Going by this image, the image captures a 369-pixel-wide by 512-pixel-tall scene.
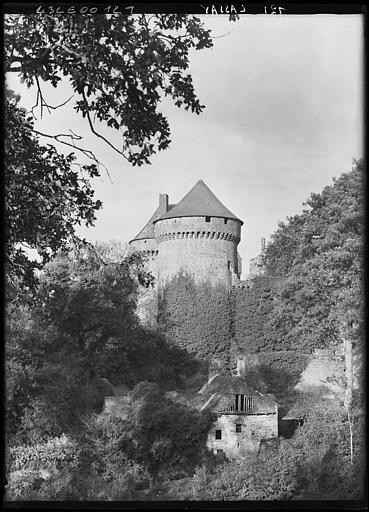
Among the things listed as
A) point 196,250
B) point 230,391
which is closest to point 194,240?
point 196,250

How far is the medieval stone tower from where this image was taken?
682 cm

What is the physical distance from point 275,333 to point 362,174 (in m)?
4.26

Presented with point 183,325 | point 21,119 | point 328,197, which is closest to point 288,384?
point 183,325

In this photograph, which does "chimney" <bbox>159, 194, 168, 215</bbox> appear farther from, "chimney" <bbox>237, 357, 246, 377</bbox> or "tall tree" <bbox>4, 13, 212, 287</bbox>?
"chimney" <bbox>237, 357, 246, 377</bbox>

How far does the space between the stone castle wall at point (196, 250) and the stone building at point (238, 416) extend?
1.46 metres

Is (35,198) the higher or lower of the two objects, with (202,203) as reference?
lower

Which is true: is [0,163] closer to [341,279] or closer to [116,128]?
[116,128]

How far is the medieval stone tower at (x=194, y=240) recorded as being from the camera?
6.82 m

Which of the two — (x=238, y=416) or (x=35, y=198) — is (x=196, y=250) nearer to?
(x=238, y=416)

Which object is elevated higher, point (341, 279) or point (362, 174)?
point (362, 174)

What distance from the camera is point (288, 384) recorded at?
9523 mm

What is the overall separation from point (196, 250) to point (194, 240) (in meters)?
0.17

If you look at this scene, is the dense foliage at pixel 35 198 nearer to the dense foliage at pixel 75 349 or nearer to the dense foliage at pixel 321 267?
the dense foliage at pixel 75 349

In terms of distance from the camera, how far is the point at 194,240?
9180 millimetres
